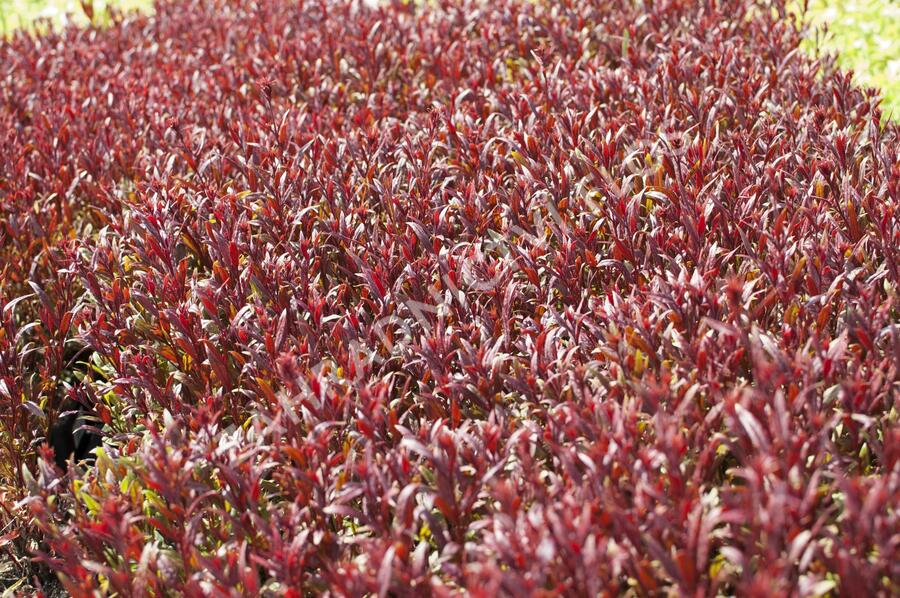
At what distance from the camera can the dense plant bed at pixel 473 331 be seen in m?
2.23

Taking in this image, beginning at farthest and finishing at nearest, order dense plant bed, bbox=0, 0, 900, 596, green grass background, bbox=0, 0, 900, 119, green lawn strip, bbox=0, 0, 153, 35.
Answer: green lawn strip, bbox=0, 0, 153, 35 → green grass background, bbox=0, 0, 900, 119 → dense plant bed, bbox=0, 0, 900, 596

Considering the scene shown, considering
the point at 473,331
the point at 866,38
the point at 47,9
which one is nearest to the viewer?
the point at 473,331

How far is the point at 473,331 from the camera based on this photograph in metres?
2.97

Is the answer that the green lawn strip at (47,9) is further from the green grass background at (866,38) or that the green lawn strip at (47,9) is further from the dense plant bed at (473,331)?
the dense plant bed at (473,331)

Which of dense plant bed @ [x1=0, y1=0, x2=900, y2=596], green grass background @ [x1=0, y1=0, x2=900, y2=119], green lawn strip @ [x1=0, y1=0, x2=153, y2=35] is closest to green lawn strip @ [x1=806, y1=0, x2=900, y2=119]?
green grass background @ [x1=0, y1=0, x2=900, y2=119]

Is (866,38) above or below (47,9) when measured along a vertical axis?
below

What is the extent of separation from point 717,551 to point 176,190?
297 centimetres

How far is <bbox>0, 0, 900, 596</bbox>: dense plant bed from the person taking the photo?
2234mm

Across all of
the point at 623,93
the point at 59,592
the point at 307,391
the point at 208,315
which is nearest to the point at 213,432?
the point at 307,391

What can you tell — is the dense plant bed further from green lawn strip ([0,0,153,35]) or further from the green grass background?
green lawn strip ([0,0,153,35])

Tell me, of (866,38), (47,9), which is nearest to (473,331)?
(866,38)

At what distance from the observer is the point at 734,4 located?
6.10 metres

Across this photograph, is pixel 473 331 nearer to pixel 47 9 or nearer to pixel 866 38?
pixel 866 38

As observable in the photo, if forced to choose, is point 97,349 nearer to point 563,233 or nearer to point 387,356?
point 387,356
